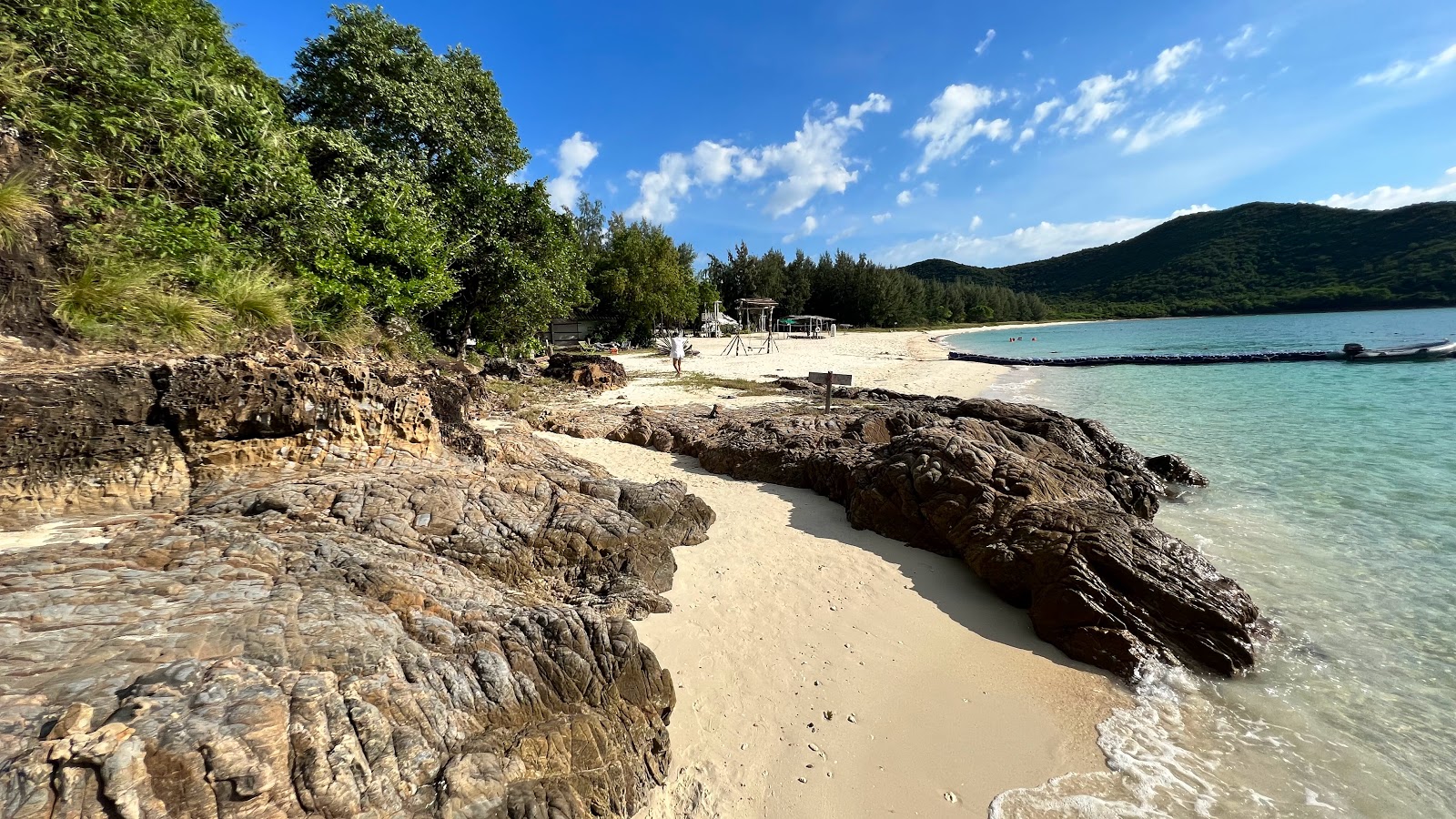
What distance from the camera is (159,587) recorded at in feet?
8.61

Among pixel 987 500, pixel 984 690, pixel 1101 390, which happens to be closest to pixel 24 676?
pixel 984 690

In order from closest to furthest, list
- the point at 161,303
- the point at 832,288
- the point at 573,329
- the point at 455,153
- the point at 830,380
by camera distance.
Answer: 1. the point at 161,303
2. the point at 455,153
3. the point at 830,380
4. the point at 573,329
5. the point at 832,288

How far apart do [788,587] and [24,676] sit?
5.14m

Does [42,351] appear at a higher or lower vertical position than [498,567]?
higher

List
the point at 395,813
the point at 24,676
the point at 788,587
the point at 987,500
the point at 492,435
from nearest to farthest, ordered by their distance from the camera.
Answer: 1. the point at 24,676
2. the point at 395,813
3. the point at 788,587
4. the point at 987,500
5. the point at 492,435

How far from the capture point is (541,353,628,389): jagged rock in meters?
18.4

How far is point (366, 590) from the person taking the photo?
10.5 feet

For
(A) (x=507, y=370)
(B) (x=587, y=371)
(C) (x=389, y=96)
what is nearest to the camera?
(C) (x=389, y=96)

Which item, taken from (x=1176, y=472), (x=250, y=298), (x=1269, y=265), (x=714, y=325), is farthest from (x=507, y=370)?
(x=1269, y=265)

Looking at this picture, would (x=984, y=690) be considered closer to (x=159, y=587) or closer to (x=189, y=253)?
(x=159, y=587)

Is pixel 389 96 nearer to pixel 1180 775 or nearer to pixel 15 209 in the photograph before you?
pixel 15 209

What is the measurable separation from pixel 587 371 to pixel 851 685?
16.1 meters

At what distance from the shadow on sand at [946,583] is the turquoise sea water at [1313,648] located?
0.89 m

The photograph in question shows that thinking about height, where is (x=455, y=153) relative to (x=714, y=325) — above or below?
above
